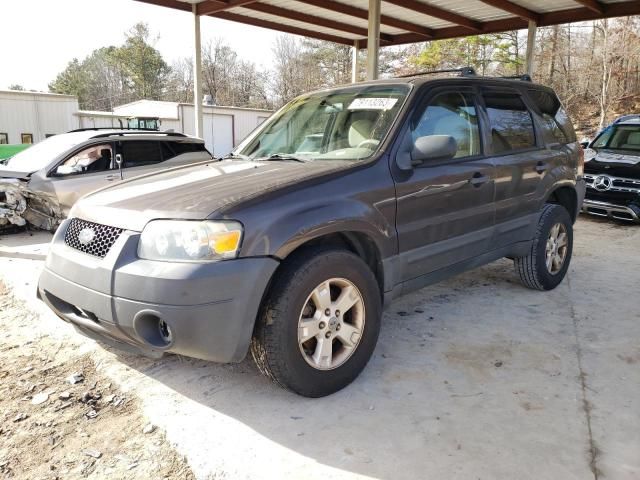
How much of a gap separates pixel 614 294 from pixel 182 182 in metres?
4.06

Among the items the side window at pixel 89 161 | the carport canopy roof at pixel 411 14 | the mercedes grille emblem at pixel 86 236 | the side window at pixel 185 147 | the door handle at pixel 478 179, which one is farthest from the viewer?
the carport canopy roof at pixel 411 14

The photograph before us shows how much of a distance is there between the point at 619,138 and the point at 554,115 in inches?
208

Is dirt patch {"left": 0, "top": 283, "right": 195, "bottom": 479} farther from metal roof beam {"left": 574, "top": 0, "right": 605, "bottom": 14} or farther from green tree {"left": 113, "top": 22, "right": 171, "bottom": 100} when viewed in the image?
green tree {"left": 113, "top": 22, "right": 171, "bottom": 100}

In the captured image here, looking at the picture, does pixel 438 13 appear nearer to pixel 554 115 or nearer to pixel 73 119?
pixel 554 115

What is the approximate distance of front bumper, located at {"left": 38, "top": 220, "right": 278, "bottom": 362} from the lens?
2.40 metres

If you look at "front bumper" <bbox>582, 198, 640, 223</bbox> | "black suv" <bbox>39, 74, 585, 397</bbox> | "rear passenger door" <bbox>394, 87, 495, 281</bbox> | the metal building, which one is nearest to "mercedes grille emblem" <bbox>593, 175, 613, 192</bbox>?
"front bumper" <bbox>582, 198, 640, 223</bbox>

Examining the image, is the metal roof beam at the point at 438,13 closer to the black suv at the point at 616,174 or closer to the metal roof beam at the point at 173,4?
the metal roof beam at the point at 173,4

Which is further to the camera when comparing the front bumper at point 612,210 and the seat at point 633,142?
the seat at point 633,142

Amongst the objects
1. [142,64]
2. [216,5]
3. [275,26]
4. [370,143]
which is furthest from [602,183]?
[142,64]

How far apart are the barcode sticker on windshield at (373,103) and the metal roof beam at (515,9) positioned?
8.31 meters

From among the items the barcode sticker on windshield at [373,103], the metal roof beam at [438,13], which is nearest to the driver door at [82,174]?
the barcode sticker on windshield at [373,103]

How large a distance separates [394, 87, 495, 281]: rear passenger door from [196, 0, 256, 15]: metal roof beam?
8042mm

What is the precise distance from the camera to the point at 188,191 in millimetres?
2840

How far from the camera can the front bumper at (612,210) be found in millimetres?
7988
